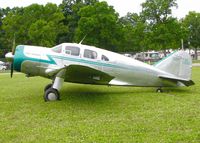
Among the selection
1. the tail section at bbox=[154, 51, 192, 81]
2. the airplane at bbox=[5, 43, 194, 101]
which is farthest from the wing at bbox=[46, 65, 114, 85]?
the tail section at bbox=[154, 51, 192, 81]

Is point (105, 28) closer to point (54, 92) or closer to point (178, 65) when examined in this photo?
point (178, 65)

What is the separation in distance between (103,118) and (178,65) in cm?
519

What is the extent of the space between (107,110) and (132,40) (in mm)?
49449

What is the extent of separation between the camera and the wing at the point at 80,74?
28.0ft

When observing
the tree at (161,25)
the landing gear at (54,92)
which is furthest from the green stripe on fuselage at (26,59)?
the tree at (161,25)

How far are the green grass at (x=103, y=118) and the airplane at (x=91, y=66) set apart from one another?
0.57 meters

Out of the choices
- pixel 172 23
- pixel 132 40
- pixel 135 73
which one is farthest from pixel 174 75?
pixel 132 40

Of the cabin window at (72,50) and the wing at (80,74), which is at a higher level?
the cabin window at (72,50)

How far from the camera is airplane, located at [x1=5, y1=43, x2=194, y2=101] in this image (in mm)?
10037

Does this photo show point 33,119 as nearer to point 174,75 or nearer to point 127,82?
point 127,82

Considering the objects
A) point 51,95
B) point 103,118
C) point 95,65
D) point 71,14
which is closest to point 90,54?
point 95,65

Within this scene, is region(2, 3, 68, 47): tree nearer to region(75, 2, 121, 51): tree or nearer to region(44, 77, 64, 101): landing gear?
region(75, 2, 121, 51): tree

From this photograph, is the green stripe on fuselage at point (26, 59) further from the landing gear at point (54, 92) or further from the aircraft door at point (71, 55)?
the landing gear at point (54, 92)

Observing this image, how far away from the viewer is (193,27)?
61500 millimetres
